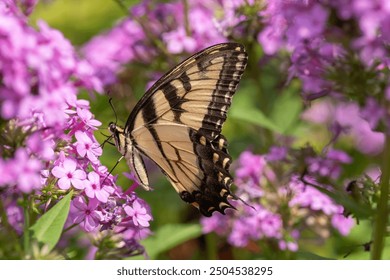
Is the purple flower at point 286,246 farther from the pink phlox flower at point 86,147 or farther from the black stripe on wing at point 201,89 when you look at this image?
the pink phlox flower at point 86,147

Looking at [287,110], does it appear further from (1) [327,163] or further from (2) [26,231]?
(2) [26,231]

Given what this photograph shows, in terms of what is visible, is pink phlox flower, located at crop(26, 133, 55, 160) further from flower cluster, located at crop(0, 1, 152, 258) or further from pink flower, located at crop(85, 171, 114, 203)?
pink flower, located at crop(85, 171, 114, 203)

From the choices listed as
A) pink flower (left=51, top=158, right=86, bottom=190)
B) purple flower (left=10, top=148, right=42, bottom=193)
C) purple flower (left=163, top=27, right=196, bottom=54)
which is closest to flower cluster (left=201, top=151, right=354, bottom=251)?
purple flower (left=163, top=27, right=196, bottom=54)

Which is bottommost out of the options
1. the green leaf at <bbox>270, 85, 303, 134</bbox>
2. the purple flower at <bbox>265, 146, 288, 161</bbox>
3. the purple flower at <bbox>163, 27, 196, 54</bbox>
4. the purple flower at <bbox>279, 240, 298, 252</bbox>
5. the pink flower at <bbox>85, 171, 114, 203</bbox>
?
the pink flower at <bbox>85, 171, 114, 203</bbox>

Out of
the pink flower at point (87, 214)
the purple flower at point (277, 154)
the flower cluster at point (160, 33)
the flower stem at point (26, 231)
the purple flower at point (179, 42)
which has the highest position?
the flower cluster at point (160, 33)

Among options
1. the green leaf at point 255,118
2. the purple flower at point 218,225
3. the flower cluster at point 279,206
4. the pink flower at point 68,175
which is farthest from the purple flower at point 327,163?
the pink flower at point 68,175

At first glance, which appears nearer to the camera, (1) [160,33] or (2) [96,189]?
(2) [96,189]

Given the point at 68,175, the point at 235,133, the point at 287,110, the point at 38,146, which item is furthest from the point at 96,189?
the point at 235,133
